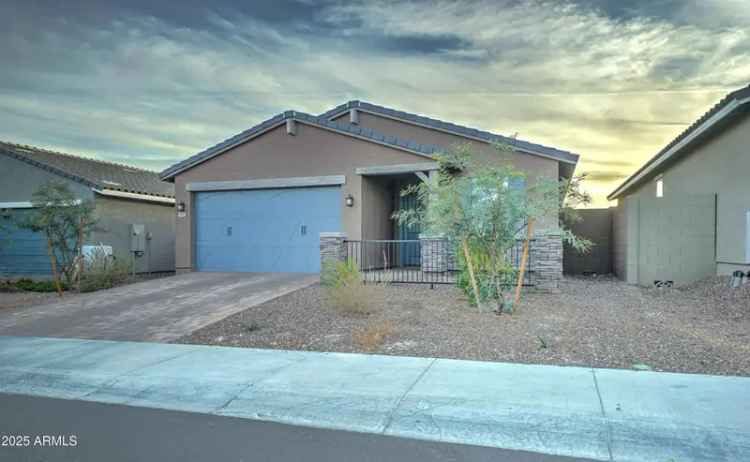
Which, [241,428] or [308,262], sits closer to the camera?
[241,428]

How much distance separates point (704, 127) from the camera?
11688 millimetres

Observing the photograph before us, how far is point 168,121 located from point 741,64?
50.7ft

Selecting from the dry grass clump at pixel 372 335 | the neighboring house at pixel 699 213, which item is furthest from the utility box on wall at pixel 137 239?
the neighboring house at pixel 699 213

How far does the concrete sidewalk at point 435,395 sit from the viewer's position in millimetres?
4223

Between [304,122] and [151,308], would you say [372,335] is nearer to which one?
[151,308]

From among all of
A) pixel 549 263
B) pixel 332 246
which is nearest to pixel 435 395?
pixel 549 263

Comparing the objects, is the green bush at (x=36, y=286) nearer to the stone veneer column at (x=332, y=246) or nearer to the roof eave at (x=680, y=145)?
the stone veneer column at (x=332, y=246)

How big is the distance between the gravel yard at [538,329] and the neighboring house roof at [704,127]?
349 centimetres

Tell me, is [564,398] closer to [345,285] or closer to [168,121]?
[345,285]

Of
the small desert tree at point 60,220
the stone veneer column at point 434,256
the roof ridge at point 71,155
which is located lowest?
the stone veneer column at point 434,256

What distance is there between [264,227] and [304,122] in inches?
134

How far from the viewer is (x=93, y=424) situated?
16.1 ft

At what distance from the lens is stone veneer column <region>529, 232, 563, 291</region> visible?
11281 mm

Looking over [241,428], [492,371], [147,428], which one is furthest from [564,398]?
[147,428]
